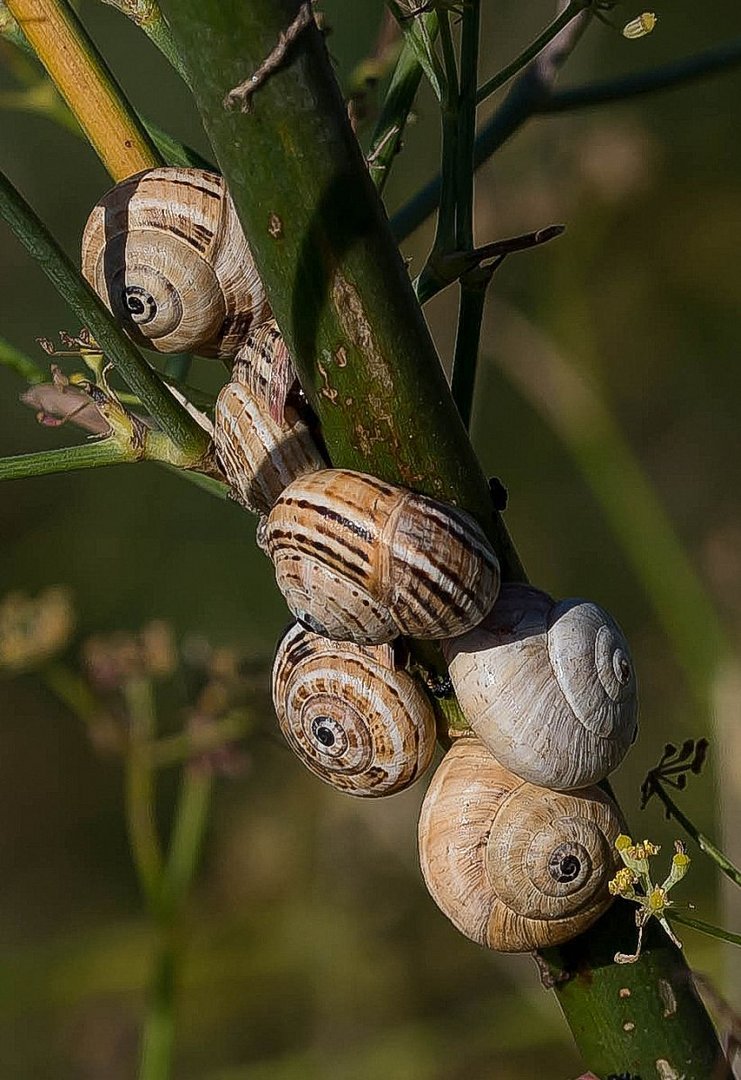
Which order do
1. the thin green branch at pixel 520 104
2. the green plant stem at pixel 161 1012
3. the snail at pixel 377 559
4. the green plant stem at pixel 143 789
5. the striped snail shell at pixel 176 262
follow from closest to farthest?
the snail at pixel 377 559 < the striped snail shell at pixel 176 262 < the thin green branch at pixel 520 104 < the green plant stem at pixel 161 1012 < the green plant stem at pixel 143 789

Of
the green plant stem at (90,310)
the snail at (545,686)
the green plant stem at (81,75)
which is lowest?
the snail at (545,686)

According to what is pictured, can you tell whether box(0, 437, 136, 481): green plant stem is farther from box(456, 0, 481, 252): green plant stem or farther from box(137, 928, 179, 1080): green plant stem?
box(137, 928, 179, 1080): green plant stem

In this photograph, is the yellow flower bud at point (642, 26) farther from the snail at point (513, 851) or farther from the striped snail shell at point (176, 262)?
the snail at point (513, 851)

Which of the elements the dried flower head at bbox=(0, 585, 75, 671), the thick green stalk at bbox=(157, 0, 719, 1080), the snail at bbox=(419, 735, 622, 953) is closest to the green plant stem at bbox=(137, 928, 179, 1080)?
the dried flower head at bbox=(0, 585, 75, 671)

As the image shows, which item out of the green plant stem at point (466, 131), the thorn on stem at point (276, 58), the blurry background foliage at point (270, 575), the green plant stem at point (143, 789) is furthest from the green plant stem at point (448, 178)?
the blurry background foliage at point (270, 575)

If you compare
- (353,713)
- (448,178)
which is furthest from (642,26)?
(353,713)

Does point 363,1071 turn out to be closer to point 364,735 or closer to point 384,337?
point 364,735
